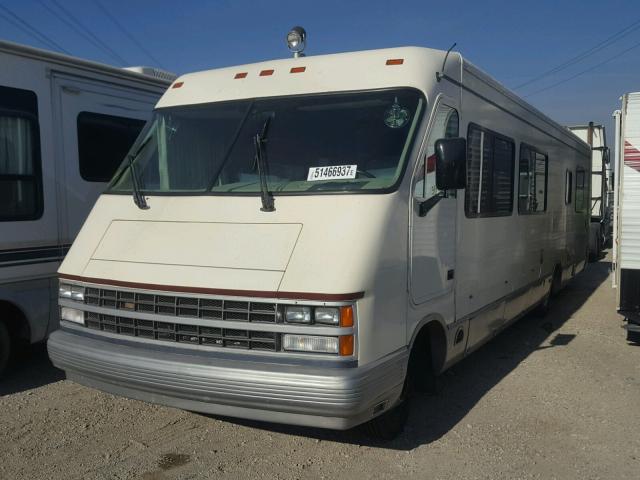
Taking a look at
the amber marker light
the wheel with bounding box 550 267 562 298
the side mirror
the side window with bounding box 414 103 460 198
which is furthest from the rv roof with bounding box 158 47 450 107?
the wheel with bounding box 550 267 562 298

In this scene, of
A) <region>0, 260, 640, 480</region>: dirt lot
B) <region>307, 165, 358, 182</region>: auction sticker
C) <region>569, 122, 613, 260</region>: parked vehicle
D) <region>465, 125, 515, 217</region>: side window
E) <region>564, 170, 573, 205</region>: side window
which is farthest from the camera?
<region>569, 122, 613, 260</region>: parked vehicle

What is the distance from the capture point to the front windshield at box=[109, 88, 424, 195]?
407 centimetres

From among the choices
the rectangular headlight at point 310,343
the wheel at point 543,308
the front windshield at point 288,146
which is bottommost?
the wheel at point 543,308

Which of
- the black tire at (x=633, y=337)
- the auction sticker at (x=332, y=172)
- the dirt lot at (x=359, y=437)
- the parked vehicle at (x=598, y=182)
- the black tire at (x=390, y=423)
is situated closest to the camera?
the dirt lot at (x=359, y=437)

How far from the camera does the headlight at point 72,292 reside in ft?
13.8

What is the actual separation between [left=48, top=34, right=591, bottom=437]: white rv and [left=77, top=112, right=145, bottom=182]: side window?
1.58 metres

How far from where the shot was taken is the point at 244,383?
346cm

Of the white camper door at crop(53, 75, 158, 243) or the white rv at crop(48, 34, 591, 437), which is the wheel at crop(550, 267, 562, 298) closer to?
the white rv at crop(48, 34, 591, 437)

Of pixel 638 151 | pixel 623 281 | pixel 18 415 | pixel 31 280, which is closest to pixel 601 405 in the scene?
pixel 623 281

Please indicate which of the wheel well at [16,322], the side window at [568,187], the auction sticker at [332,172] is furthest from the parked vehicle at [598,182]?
the wheel well at [16,322]

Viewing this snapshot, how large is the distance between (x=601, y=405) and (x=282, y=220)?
127 inches

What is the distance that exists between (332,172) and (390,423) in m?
1.74

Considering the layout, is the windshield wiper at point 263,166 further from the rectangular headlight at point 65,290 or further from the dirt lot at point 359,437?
the dirt lot at point 359,437

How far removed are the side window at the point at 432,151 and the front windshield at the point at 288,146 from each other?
207 millimetres
